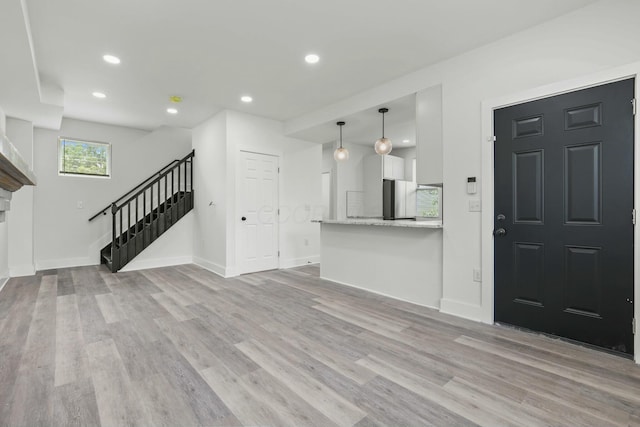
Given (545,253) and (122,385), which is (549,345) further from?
(122,385)

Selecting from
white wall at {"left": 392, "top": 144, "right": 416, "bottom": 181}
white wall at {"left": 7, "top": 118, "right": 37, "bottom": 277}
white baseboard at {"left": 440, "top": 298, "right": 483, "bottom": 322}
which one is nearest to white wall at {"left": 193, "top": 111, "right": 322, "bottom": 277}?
white wall at {"left": 7, "top": 118, "right": 37, "bottom": 277}

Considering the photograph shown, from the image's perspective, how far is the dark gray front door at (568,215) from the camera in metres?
2.28

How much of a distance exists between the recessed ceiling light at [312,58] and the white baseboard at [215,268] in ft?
10.9

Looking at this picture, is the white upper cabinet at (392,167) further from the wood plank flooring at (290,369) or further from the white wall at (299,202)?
the wood plank flooring at (290,369)

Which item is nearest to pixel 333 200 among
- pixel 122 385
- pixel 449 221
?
pixel 449 221

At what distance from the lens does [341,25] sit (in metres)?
2.70

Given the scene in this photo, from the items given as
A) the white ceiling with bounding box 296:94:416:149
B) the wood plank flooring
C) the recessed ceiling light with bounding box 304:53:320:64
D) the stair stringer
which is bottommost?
the wood plank flooring

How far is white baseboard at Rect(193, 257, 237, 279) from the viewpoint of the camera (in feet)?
16.1

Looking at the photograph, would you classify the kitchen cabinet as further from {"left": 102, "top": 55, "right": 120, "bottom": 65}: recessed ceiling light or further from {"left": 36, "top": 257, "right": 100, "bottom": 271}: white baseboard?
{"left": 36, "top": 257, "right": 100, "bottom": 271}: white baseboard

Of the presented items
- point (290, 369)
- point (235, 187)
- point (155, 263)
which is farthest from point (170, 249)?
point (290, 369)

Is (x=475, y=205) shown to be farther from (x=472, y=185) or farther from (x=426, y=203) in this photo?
(x=426, y=203)

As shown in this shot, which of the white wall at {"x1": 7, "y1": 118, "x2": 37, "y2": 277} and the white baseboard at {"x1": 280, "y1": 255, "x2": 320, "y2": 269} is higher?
the white wall at {"x1": 7, "y1": 118, "x2": 37, "y2": 277}

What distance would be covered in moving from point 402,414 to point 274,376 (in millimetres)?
833

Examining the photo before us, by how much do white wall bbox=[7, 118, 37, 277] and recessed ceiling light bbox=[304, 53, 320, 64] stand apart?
473cm
